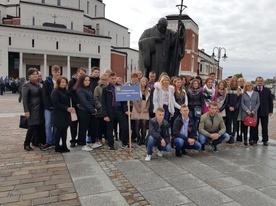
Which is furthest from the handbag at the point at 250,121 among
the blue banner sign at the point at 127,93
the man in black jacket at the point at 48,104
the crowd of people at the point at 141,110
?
the man in black jacket at the point at 48,104

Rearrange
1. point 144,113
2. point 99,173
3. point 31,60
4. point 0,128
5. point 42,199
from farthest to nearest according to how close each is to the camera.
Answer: point 31,60
point 0,128
point 144,113
point 99,173
point 42,199

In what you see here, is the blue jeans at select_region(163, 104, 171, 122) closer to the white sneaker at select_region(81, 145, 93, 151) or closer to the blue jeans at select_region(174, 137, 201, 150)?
the blue jeans at select_region(174, 137, 201, 150)

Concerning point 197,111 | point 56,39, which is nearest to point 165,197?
point 197,111

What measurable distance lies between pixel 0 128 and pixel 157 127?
621 cm

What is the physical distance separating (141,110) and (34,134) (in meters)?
2.74

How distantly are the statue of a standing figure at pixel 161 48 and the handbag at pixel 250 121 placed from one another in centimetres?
242

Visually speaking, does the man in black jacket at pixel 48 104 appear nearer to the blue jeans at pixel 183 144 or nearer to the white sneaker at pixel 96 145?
the white sneaker at pixel 96 145

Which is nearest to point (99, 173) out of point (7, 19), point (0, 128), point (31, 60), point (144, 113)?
point (144, 113)

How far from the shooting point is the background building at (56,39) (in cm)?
4818

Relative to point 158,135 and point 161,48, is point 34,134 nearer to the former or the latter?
point 158,135

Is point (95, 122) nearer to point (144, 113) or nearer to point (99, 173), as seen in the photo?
point (144, 113)

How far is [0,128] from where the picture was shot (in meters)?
9.61

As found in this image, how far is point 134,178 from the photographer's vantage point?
187 inches

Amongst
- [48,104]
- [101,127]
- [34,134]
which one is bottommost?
[34,134]
